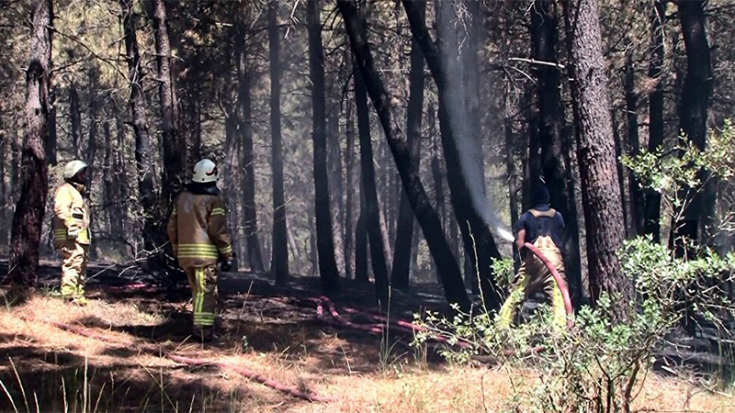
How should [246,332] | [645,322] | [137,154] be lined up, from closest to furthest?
[645,322]
[246,332]
[137,154]

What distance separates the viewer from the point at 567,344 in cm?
467

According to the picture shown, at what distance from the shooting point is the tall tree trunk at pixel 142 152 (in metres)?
10.7

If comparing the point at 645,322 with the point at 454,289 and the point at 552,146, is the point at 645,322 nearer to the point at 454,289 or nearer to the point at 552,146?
the point at 454,289

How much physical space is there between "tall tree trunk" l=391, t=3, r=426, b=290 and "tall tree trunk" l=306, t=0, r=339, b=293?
81.8 inches

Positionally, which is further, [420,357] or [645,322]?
[420,357]

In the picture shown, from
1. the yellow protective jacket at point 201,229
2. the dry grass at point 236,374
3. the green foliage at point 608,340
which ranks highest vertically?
the yellow protective jacket at point 201,229

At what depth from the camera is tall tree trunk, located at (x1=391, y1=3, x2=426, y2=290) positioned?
1762 centimetres

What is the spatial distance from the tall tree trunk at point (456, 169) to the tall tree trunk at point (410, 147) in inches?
184

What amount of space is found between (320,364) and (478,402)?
2.21 meters

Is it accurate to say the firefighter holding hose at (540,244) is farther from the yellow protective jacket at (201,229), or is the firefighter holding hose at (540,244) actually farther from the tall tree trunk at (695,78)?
the tall tree trunk at (695,78)

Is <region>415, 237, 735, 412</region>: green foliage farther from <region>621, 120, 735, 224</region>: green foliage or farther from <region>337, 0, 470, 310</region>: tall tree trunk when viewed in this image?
<region>337, 0, 470, 310</region>: tall tree trunk

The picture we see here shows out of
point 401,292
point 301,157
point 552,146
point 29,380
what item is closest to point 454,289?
point 552,146

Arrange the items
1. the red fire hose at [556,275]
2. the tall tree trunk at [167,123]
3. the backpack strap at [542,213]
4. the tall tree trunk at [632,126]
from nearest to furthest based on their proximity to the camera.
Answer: the red fire hose at [556,275], the backpack strap at [542,213], the tall tree trunk at [167,123], the tall tree trunk at [632,126]

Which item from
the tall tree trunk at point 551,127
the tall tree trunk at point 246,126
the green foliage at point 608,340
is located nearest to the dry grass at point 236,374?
the green foliage at point 608,340
